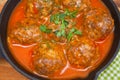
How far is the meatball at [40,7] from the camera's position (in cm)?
246

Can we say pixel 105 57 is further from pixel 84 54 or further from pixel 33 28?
pixel 33 28

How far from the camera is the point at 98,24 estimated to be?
2340mm

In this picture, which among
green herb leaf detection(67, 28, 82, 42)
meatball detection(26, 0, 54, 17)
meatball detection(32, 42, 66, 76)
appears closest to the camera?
meatball detection(32, 42, 66, 76)

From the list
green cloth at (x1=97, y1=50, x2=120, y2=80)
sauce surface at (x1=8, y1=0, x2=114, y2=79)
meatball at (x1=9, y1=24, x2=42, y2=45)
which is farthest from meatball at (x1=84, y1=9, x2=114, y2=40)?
meatball at (x1=9, y1=24, x2=42, y2=45)

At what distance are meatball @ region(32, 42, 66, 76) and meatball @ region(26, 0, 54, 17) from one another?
274 millimetres

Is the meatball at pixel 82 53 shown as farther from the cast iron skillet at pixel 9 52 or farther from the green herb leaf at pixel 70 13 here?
the green herb leaf at pixel 70 13

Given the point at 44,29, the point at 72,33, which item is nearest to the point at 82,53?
the point at 72,33

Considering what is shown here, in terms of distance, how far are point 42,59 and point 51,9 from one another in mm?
422

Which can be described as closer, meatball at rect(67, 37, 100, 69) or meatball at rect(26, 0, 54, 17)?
meatball at rect(67, 37, 100, 69)

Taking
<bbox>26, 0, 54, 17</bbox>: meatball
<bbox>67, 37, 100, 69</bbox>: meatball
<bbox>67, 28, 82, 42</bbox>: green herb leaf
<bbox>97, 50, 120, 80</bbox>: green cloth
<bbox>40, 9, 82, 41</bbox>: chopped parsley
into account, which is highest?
<bbox>26, 0, 54, 17</bbox>: meatball

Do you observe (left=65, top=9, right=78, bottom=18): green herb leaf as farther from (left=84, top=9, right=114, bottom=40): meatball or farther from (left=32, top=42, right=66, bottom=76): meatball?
(left=32, top=42, right=66, bottom=76): meatball

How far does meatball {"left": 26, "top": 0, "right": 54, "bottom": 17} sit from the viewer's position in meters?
2.46

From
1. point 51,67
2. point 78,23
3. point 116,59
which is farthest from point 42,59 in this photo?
point 116,59

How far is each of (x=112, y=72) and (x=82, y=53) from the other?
33 cm
